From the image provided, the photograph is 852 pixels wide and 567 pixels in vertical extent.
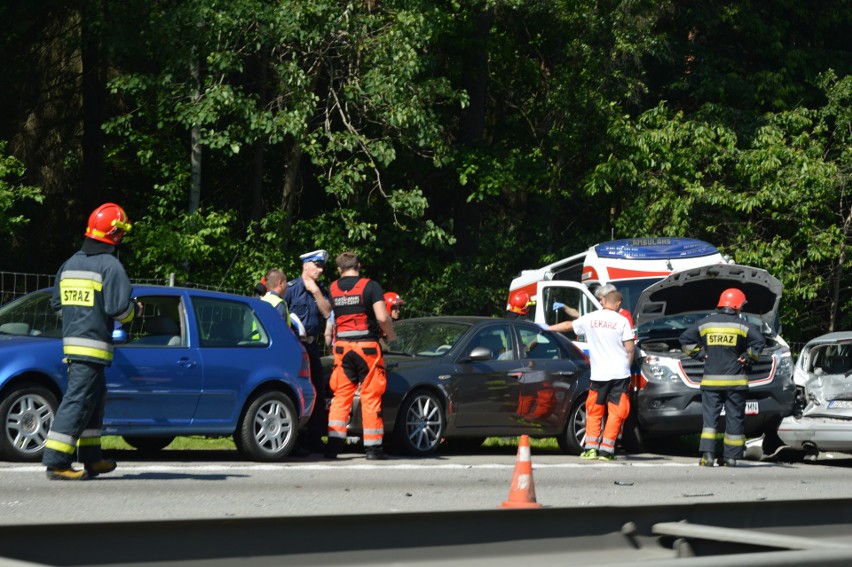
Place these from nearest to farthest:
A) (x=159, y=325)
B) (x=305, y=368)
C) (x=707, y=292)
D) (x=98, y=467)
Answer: (x=98, y=467) < (x=159, y=325) < (x=305, y=368) < (x=707, y=292)

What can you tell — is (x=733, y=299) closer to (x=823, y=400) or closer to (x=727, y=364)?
(x=727, y=364)

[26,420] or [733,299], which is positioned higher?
[733,299]

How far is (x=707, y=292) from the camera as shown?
55.8ft

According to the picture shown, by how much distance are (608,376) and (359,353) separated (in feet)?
10.1

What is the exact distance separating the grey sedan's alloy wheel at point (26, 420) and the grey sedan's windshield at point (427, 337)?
14.3 ft

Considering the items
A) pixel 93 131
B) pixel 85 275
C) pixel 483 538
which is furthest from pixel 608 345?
pixel 93 131

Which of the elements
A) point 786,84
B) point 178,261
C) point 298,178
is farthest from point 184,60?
point 786,84

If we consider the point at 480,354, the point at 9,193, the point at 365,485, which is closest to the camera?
the point at 365,485

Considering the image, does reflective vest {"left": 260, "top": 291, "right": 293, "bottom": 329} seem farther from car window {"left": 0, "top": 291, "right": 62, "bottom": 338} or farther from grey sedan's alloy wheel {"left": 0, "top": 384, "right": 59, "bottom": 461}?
grey sedan's alloy wheel {"left": 0, "top": 384, "right": 59, "bottom": 461}

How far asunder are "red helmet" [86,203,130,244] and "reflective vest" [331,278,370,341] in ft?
10.4

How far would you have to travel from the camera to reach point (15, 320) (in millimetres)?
11344

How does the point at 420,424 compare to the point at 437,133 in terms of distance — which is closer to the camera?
the point at 420,424

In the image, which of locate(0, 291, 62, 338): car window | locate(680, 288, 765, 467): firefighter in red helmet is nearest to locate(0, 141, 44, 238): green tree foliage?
locate(0, 291, 62, 338): car window

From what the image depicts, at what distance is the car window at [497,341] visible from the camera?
1438 cm
